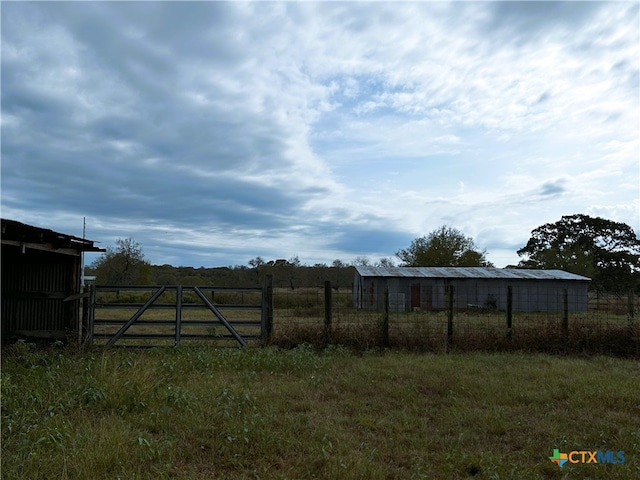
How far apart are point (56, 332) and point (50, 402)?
495 centimetres

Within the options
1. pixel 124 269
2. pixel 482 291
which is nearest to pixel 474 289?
pixel 482 291

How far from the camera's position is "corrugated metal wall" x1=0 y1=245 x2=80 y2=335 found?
981 cm

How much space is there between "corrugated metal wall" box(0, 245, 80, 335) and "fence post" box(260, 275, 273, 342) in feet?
13.3

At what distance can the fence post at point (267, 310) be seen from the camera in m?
10.7

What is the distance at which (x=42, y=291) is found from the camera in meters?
10.0

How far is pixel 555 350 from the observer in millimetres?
10305

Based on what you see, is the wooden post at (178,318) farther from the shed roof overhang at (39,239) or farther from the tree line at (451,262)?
the tree line at (451,262)

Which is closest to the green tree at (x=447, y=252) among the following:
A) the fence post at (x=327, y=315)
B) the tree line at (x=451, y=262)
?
the tree line at (x=451, y=262)

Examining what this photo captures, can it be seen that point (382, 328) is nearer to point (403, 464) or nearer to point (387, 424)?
point (387, 424)

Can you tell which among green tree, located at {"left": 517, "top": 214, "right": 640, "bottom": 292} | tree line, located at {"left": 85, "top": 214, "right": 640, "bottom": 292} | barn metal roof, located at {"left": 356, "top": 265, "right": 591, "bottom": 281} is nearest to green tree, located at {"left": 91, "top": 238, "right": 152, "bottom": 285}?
tree line, located at {"left": 85, "top": 214, "right": 640, "bottom": 292}

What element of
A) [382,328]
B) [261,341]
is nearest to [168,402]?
[261,341]

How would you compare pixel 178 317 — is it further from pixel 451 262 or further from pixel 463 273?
pixel 451 262

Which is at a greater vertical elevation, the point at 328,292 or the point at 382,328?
the point at 328,292

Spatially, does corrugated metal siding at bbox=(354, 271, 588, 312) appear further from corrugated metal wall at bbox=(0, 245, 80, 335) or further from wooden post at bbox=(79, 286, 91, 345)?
corrugated metal wall at bbox=(0, 245, 80, 335)
